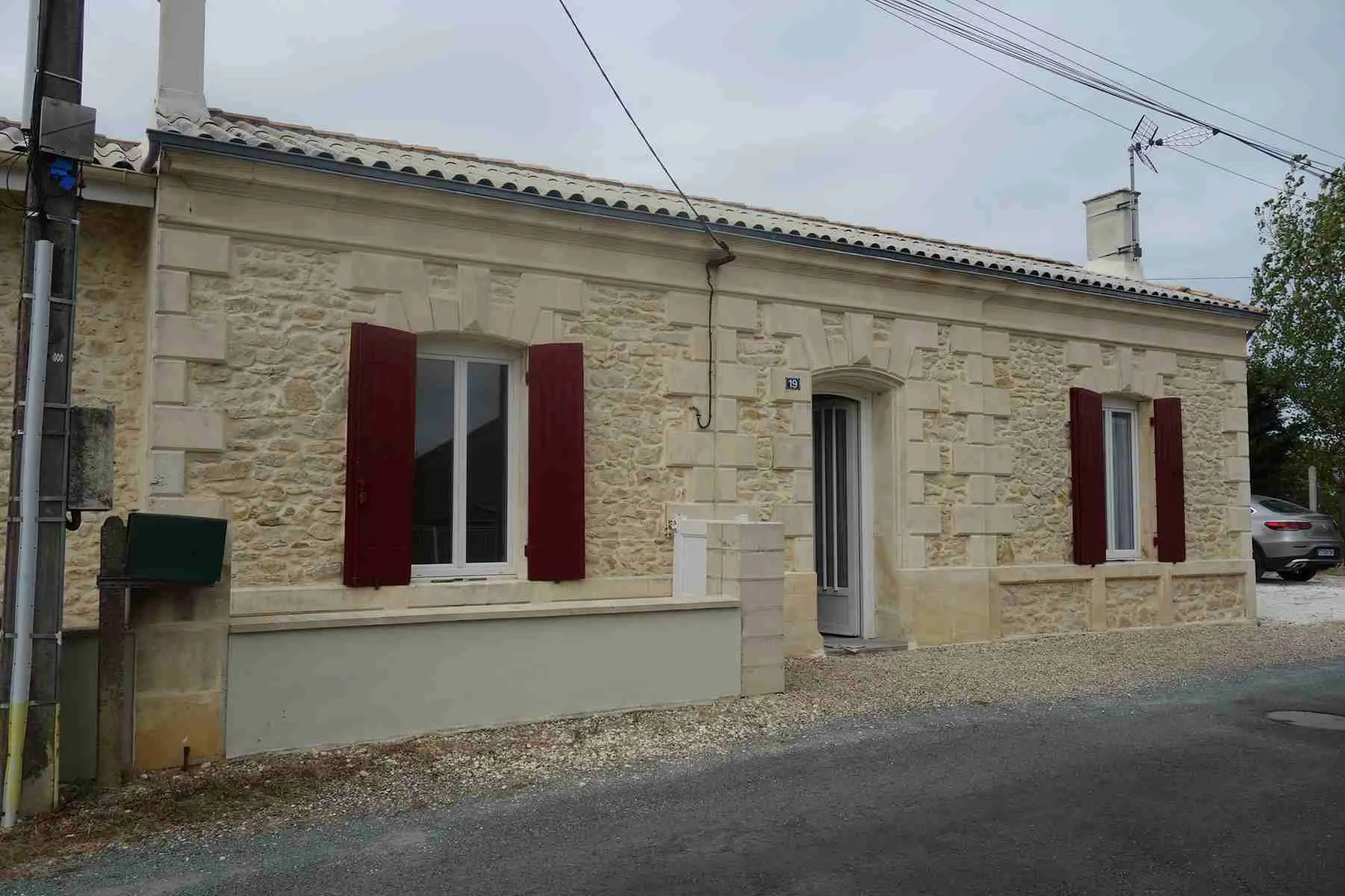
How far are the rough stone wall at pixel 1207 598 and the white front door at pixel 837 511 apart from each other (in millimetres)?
3812

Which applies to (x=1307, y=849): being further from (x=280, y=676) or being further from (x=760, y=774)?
(x=280, y=676)

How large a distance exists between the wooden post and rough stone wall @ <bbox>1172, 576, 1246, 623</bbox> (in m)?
9.80

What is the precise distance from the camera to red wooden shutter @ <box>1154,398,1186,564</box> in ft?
35.7

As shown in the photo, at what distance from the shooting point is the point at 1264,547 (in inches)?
605

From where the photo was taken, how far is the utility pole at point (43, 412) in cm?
447

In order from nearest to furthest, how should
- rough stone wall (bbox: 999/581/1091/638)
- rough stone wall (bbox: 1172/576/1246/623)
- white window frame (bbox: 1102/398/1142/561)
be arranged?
rough stone wall (bbox: 999/581/1091/638) → white window frame (bbox: 1102/398/1142/561) → rough stone wall (bbox: 1172/576/1246/623)

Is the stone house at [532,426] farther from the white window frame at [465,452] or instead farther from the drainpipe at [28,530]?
the drainpipe at [28,530]

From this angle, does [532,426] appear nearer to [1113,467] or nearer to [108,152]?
[108,152]

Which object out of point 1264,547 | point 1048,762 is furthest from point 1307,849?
point 1264,547

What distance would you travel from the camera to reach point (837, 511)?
9766 millimetres

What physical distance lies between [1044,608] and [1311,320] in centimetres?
1408

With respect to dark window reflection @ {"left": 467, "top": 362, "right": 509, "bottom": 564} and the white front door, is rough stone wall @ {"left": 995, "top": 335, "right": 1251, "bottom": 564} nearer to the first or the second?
the white front door

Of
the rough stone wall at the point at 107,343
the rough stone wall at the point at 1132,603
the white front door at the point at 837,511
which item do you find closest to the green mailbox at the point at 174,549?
the rough stone wall at the point at 107,343

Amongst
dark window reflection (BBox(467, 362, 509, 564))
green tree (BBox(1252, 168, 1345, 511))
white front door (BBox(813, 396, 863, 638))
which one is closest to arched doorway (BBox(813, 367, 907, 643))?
white front door (BBox(813, 396, 863, 638))
